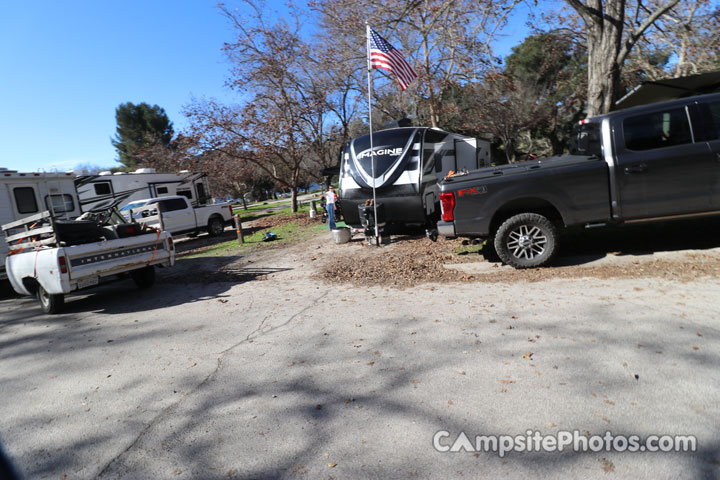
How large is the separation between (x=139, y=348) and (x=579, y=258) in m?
6.73

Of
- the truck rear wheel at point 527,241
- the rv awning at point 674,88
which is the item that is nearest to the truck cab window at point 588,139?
the truck rear wheel at point 527,241

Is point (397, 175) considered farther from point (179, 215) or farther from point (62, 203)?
point (179, 215)

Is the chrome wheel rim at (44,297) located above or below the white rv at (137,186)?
below

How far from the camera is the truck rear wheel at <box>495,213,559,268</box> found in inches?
249

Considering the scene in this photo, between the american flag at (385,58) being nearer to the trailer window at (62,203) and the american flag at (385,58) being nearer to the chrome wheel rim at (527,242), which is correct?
the chrome wheel rim at (527,242)

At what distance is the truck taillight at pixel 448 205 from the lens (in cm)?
659

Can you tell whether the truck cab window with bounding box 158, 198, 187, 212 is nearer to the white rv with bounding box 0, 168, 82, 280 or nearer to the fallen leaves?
the white rv with bounding box 0, 168, 82, 280

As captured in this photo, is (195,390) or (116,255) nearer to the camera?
(195,390)

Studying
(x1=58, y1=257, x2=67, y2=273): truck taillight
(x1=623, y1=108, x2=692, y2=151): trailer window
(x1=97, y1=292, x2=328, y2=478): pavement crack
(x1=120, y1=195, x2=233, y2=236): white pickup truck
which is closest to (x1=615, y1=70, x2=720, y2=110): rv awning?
(x1=623, y1=108, x2=692, y2=151): trailer window

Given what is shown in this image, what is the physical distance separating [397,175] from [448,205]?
3.86 m

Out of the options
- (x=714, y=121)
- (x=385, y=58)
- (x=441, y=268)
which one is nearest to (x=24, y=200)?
(x=385, y=58)

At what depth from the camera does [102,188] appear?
1791 centimetres

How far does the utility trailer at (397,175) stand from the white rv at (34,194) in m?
7.87

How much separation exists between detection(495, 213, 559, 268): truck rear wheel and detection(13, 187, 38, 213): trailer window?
41.0ft
